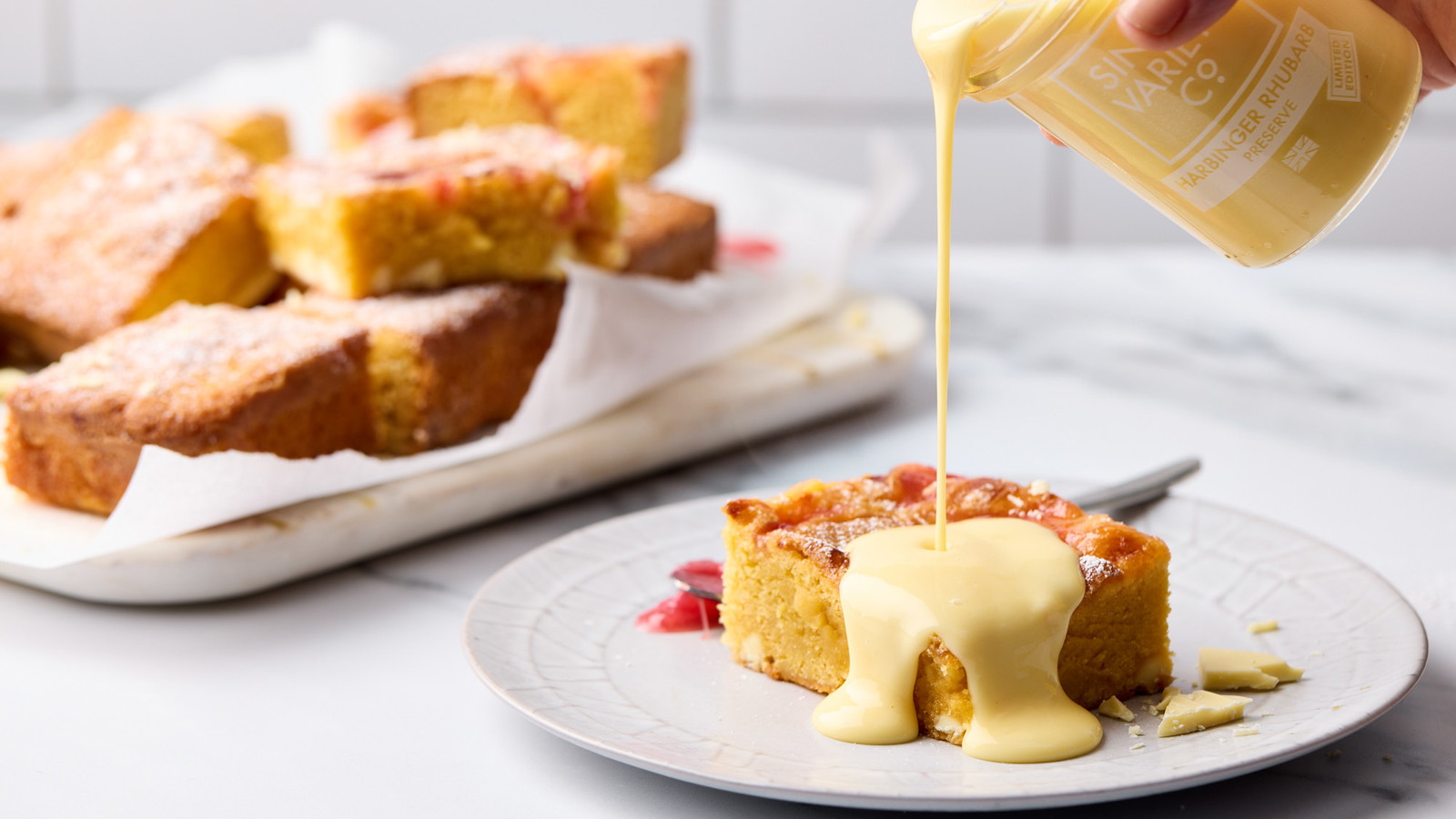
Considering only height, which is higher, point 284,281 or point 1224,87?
point 1224,87

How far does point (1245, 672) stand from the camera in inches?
46.1

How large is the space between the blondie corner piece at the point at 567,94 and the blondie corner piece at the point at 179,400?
1.11 metres

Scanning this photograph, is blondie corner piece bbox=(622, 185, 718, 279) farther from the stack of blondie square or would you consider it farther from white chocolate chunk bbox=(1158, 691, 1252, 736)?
white chocolate chunk bbox=(1158, 691, 1252, 736)

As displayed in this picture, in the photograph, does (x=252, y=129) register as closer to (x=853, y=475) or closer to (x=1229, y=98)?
(x=853, y=475)

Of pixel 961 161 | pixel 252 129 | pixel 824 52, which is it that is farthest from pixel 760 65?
pixel 252 129

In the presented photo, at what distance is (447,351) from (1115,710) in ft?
3.30

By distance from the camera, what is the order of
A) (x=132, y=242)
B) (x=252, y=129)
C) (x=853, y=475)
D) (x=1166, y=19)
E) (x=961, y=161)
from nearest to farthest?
(x=1166, y=19)
(x=853, y=475)
(x=132, y=242)
(x=252, y=129)
(x=961, y=161)

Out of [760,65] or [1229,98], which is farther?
[760,65]

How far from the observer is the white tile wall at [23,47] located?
4578 mm

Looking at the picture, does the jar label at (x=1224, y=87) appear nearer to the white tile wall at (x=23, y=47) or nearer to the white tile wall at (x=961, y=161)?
the white tile wall at (x=961, y=161)

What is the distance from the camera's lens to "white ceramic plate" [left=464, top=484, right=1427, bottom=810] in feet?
3.32

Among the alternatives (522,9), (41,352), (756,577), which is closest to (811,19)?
(522,9)

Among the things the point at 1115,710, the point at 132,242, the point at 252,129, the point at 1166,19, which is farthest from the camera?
the point at 252,129

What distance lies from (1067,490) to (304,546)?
0.84 metres
